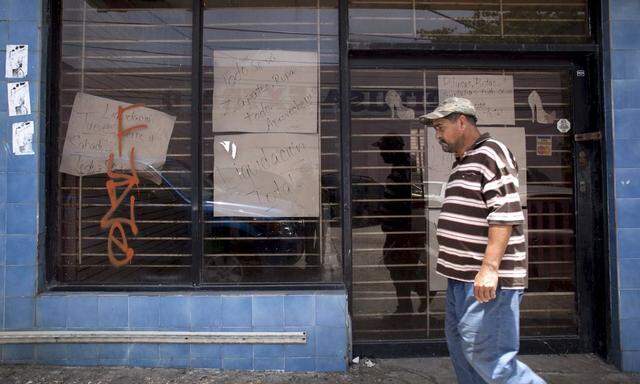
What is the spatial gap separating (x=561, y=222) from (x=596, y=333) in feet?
3.18

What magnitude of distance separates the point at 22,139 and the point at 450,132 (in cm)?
325

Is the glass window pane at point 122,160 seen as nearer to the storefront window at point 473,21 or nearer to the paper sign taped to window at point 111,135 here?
the paper sign taped to window at point 111,135

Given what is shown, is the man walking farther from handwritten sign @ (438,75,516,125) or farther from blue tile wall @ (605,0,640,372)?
blue tile wall @ (605,0,640,372)

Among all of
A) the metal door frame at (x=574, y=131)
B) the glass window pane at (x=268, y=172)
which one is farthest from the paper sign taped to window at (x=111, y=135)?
the metal door frame at (x=574, y=131)

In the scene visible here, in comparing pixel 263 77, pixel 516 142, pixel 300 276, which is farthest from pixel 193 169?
pixel 516 142

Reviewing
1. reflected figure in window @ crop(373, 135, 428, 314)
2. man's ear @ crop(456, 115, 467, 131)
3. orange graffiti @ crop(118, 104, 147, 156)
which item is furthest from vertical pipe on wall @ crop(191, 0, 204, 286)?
man's ear @ crop(456, 115, 467, 131)

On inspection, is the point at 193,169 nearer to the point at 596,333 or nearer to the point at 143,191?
the point at 143,191

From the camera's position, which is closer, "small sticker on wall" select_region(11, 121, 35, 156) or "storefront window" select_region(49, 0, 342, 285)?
"small sticker on wall" select_region(11, 121, 35, 156)

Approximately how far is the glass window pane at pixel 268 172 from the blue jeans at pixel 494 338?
5.10ft

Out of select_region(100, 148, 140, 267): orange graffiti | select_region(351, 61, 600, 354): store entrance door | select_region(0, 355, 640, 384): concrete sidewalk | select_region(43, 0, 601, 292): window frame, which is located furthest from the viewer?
select_region(351, 61, 600, 354): store entrance door

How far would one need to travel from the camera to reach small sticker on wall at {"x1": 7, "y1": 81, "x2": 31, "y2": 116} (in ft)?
12.6

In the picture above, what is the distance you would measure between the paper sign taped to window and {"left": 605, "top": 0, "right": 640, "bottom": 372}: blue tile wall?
3.64 metres

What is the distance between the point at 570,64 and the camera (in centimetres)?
423

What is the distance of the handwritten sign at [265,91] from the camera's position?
4.10 m
